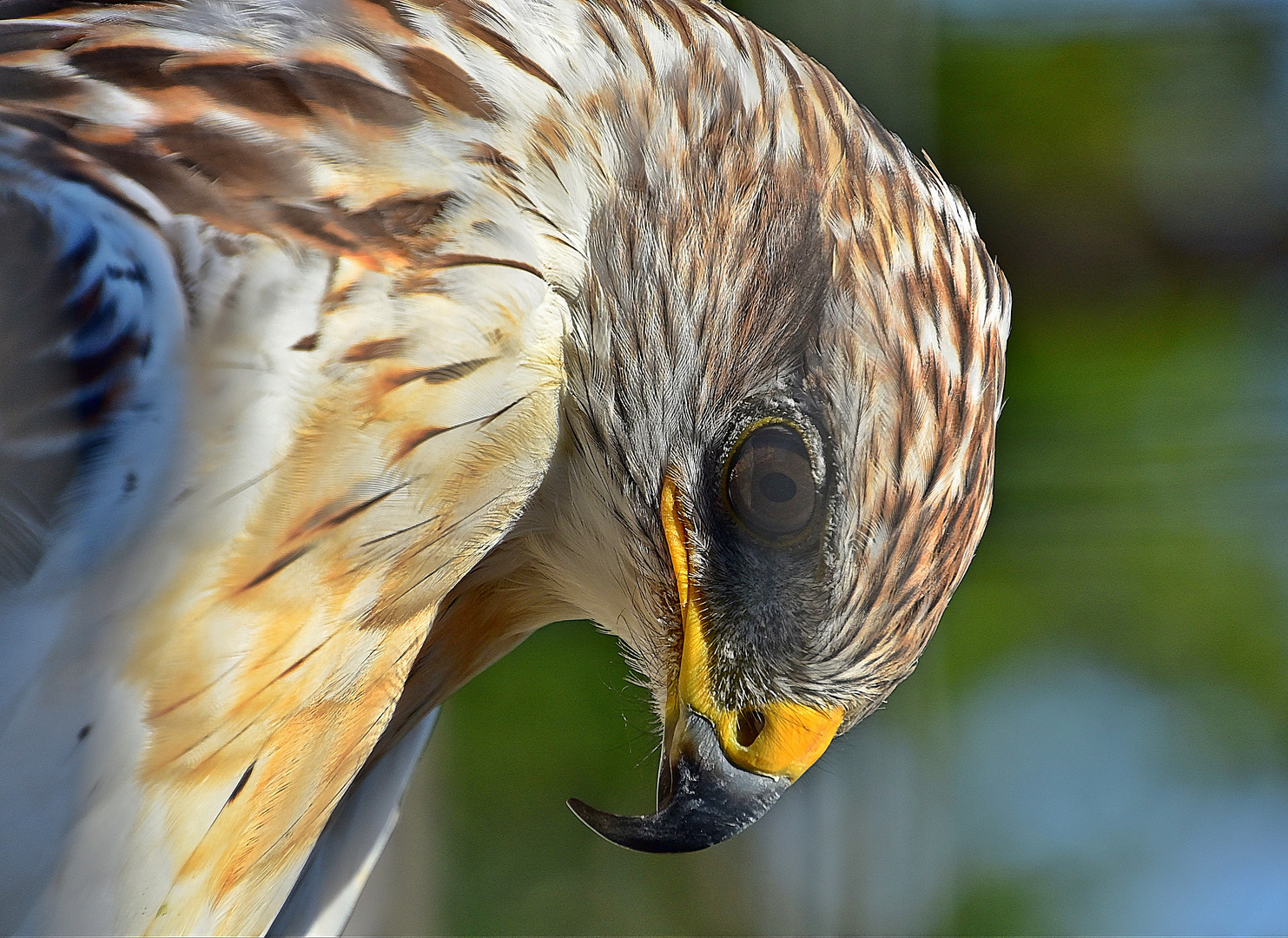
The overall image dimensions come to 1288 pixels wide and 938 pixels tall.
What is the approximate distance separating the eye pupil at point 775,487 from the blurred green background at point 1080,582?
966 millimetres

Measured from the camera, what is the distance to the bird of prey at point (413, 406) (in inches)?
19.5

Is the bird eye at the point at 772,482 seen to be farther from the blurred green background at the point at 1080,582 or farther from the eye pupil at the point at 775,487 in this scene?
the blurred green background at the point at 1080,582

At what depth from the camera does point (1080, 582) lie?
196cm

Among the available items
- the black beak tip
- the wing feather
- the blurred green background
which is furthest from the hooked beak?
the blurred green background

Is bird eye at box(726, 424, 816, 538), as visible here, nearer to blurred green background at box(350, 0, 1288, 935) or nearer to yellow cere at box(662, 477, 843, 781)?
yellow cere at box(662, 477, 843, 781)

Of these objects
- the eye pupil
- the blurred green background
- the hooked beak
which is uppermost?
the eye pupil

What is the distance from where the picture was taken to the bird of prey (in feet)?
1.63

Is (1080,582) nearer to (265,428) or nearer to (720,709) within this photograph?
(720,709)

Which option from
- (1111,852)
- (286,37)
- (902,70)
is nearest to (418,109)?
(286,37)

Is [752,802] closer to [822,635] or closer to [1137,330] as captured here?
[822,635]

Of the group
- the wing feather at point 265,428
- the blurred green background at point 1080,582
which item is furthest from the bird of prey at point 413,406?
the blurred green background at point 1080,582

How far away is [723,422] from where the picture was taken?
68cm

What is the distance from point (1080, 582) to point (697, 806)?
4.95 feet

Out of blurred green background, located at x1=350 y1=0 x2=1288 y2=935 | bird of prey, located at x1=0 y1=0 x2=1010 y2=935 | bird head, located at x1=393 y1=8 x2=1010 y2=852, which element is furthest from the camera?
blurred green background, located at x1=350 y1=0 x2=1288 y2=935
